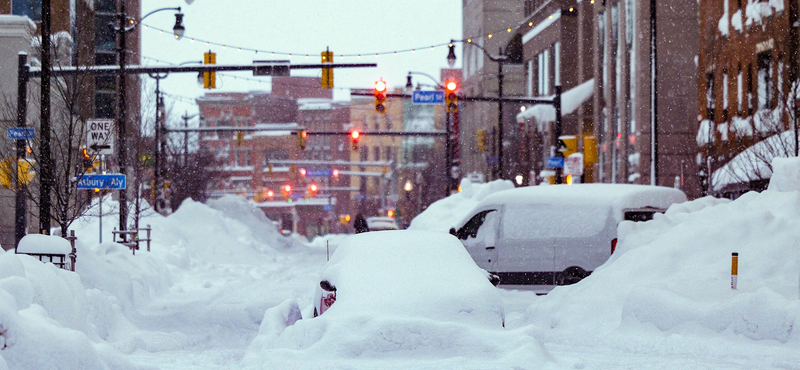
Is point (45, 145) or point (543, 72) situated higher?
point (543, 72)

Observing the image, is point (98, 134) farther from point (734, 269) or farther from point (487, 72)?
point (487, 72)

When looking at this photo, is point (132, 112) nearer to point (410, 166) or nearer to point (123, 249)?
point (123, 249)

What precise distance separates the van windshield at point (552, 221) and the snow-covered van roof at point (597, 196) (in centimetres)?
11

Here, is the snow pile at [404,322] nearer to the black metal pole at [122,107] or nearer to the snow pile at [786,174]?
the snow pile at [786,174]

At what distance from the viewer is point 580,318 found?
43.8 ft

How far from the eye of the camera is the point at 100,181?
19875 millimetres

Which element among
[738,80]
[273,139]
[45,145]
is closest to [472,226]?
[45,145]

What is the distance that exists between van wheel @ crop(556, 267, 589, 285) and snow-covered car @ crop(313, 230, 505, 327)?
6450mm

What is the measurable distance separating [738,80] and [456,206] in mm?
11408

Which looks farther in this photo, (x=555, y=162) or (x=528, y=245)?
(x=555, y=162)

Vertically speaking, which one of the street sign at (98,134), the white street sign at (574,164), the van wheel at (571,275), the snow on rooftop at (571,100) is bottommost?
the van wheel at (571,275)

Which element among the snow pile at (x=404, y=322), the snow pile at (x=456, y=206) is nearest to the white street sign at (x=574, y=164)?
the snow pile at (x=456, y=206)

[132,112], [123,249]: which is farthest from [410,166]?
[123,249]

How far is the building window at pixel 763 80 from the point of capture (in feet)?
109
